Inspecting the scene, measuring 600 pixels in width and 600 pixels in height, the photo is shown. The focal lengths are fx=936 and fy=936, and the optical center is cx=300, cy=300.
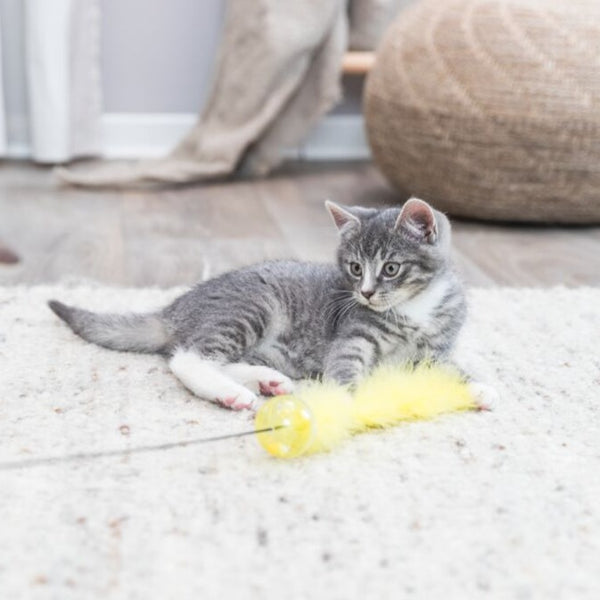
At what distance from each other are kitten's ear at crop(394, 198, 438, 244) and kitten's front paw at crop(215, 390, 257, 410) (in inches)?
15.4

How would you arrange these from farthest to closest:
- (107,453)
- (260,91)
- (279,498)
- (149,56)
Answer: (149,56)
(260,91)
(107,453)
(279,498)

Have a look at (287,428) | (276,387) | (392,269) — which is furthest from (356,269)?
(287,428)

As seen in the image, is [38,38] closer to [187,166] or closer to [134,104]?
[134,104]

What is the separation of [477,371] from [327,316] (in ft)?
0.96

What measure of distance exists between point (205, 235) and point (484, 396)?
1348 millimetres

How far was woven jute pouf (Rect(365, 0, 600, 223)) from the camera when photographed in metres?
2.62

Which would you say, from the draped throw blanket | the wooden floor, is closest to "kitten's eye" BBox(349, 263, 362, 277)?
the wooden floor

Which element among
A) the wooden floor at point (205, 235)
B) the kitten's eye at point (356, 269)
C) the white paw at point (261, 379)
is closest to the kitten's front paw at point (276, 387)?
the white paw at point (261, 379)

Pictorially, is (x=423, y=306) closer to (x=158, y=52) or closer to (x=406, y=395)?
(x=406, y=395)

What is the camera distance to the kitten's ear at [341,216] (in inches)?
66.0

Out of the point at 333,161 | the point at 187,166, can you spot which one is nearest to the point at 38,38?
the point at 187,166

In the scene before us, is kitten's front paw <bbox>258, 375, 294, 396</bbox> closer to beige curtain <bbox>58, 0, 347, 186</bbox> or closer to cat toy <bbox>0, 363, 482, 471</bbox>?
cat toy <bbox>0, 363, 482, 471</bbox>

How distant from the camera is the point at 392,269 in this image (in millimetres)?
1613

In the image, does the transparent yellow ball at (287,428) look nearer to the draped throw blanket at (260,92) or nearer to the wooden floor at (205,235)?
the wooden floor at (205,235)
